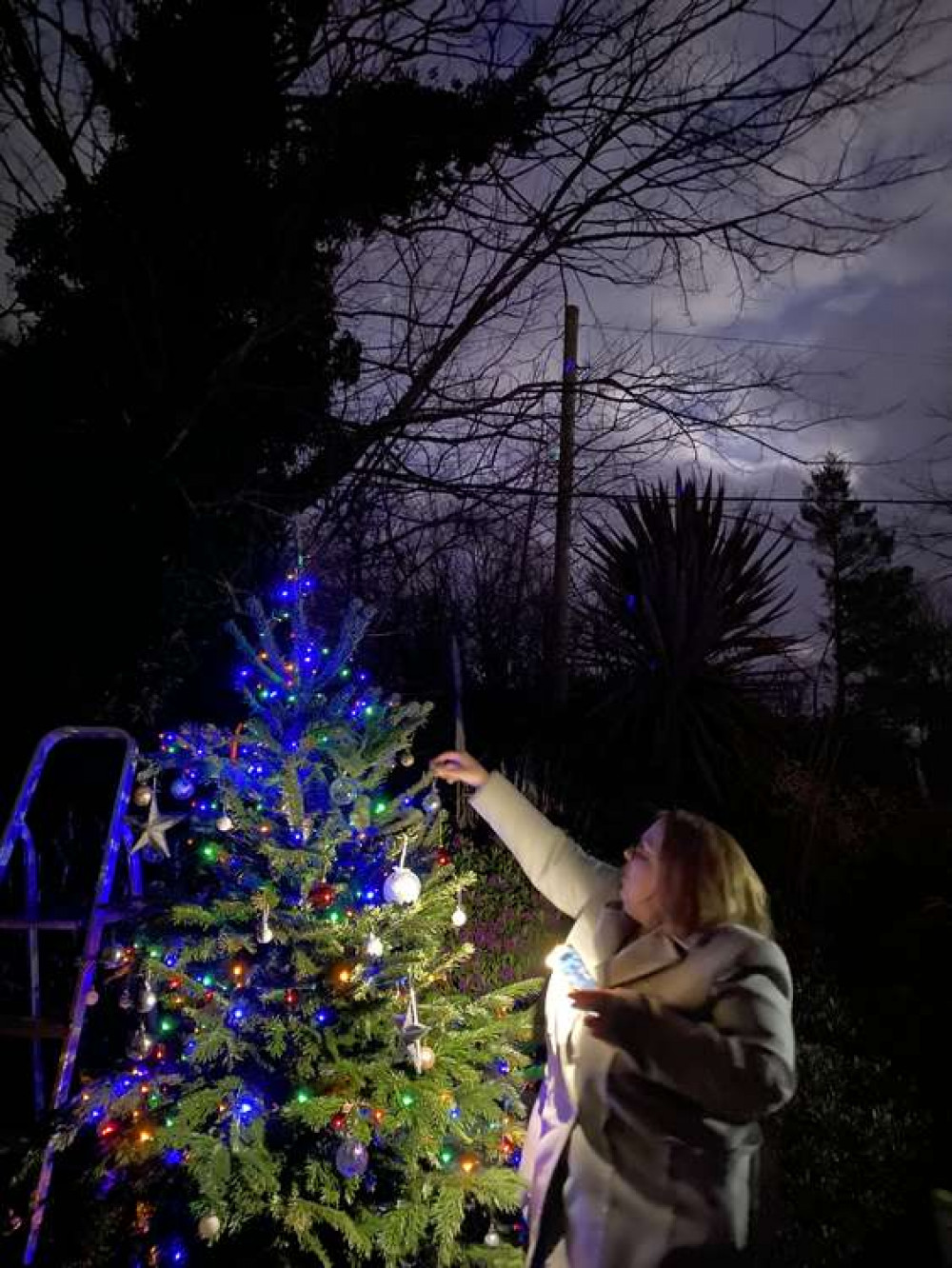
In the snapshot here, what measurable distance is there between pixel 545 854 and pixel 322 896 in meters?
0.83

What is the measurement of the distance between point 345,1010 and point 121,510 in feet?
17.8

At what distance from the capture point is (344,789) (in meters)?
2.89

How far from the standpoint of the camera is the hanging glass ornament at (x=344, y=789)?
2.88 m

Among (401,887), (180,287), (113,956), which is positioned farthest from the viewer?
(180,287)

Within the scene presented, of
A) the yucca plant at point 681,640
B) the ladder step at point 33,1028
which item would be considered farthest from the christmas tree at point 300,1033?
the yucca plant at point 681,640

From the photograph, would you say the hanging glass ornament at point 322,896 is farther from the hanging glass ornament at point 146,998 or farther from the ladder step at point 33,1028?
the ladder step at point 33,1028

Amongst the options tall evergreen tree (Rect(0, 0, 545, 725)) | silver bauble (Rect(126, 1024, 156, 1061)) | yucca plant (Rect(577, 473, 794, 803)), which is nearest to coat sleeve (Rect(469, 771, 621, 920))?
silver bauble (Rect(126, 1024, 156, 1061))

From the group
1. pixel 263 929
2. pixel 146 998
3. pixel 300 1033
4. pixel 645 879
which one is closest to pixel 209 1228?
pixel 300 1033

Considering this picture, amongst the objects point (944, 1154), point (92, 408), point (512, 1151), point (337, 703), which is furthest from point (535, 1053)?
point (92, 408)

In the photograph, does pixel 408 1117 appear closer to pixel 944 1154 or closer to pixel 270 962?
pixel 270 962

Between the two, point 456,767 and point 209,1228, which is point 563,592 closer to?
point 456,767

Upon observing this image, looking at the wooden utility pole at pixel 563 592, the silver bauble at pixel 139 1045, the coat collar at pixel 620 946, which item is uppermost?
the wooden utility pole at pixel 563 592

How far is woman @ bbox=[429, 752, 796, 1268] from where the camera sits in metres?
2.06

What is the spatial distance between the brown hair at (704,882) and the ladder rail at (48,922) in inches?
83.7
